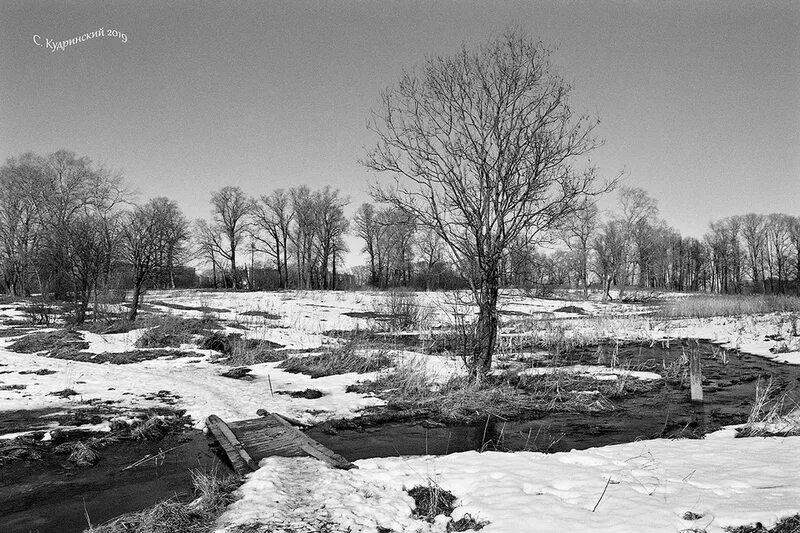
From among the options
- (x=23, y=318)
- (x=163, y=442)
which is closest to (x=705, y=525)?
(x=163, y=442)

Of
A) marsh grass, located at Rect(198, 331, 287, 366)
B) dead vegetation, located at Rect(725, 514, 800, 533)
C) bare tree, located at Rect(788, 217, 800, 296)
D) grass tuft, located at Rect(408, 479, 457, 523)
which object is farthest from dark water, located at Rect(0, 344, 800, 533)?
bare tree, located at Rect(788, 217, 800, 296)

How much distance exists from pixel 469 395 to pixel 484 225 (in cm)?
363

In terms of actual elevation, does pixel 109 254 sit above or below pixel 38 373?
above

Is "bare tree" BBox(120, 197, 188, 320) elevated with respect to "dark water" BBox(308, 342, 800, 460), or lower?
elevated

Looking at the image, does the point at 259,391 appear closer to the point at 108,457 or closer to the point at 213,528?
the point at 108,457

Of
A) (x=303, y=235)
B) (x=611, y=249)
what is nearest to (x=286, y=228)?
(x=303, y=235)

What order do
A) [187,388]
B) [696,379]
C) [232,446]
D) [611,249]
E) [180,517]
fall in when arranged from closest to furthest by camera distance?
[180,517] → [232,446] → [696,379] → [187,388] → [611,249]

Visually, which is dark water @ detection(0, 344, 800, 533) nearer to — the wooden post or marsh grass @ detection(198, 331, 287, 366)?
the wooden post

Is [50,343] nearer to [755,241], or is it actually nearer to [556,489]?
[556,489]

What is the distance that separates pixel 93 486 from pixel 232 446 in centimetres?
155

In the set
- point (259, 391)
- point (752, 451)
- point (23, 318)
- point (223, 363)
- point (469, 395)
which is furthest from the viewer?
point (23, 318)

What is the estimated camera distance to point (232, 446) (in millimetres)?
6250

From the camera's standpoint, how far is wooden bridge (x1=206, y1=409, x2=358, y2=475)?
5.74 metres

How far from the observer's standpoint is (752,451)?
18.8 feet
